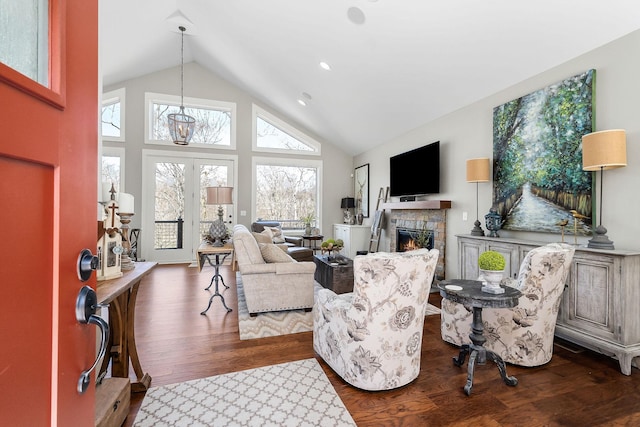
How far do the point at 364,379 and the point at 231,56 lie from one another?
223 inches


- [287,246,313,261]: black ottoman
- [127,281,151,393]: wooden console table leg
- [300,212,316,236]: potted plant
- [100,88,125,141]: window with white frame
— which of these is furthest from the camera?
[300,212,316,236]: potted plant

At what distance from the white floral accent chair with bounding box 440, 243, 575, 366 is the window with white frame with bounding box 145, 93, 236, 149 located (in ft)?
20.1

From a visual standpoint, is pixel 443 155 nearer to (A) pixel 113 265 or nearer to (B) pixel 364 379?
(B) pixel 364 379

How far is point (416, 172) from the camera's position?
16.5 feet

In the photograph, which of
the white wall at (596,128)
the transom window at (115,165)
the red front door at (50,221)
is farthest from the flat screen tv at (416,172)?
the transom window at (115,165)

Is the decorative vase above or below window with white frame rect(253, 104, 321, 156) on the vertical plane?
below

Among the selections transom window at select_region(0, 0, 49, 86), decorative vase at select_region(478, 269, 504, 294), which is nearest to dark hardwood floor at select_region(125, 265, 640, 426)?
decorative vase at select_region(478, 269, 504, 294)

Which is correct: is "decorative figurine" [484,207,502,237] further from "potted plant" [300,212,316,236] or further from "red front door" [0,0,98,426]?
"potted plant" [300,212,316,236]

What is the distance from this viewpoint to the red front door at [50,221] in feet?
1.45

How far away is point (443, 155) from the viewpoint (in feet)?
14.9

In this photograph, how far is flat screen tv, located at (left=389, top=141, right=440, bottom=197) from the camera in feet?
15.1

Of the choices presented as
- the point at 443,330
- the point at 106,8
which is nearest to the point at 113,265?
the point at 443,330

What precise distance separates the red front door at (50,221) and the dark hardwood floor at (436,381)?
5.27ft

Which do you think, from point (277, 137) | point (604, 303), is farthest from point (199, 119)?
point (604, 303)
